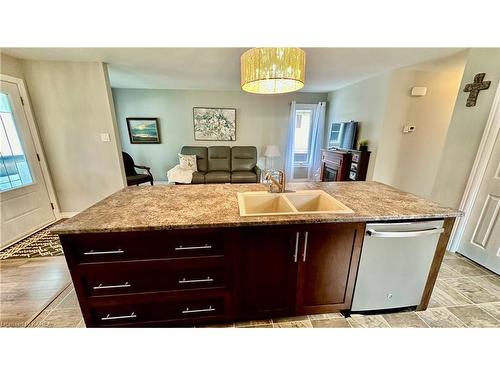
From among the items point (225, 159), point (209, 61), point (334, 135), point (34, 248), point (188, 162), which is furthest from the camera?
point (225, 159)

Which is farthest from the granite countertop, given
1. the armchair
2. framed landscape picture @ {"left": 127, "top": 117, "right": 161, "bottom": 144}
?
framed landscape picture @ {"left": 127, "top": 117, "right": 161, "bottom": 144}

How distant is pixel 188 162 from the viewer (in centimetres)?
436

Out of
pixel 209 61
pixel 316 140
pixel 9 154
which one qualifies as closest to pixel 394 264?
pixel 209 61

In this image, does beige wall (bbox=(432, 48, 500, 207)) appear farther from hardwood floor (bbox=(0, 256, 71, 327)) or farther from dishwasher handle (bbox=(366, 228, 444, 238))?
Answer: hardwood floor (bbox=(0, 256, 71, 327))

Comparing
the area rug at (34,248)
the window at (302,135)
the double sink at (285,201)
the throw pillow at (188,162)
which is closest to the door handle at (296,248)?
the double sink at (285,201)

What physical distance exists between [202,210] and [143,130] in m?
4.44

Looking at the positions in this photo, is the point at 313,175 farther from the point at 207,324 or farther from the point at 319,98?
the point at 207,324

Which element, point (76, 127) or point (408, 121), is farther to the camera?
point (408, 121)

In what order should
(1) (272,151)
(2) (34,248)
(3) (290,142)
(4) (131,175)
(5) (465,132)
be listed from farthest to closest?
(3) (290,142), (1) (272,151), (4) (131,175), (2) (34,248), (5) (465,132)

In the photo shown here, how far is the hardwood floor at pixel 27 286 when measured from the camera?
148 centimetres

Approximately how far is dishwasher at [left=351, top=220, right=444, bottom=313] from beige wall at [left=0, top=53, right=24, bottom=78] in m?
4.08

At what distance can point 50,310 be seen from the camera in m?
1.51

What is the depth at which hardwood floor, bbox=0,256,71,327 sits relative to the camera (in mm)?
1478

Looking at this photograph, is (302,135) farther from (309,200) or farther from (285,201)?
(285,201)
